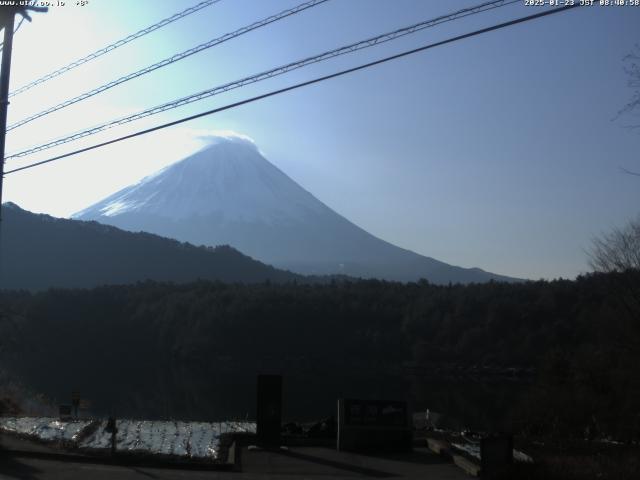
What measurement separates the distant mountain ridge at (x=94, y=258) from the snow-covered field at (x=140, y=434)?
323 ft

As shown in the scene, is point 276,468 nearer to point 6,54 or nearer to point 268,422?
point 268,422

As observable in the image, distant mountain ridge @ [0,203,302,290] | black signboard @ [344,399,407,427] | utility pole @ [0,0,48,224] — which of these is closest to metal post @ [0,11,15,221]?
utility pole @ [0,0,48,224]

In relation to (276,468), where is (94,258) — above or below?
above

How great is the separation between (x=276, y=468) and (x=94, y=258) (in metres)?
116

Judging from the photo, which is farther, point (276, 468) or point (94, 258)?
point (94, 258)

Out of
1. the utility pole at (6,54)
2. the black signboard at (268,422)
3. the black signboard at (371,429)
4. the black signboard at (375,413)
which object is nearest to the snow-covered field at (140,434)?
the black signboard at (268,422)

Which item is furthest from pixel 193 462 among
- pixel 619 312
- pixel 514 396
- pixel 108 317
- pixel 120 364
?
pixel 108 317

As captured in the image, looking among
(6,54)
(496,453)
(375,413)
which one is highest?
(6,54)

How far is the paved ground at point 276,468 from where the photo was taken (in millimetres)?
11016

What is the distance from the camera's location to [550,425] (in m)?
27.3

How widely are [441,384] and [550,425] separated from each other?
31.8 metres

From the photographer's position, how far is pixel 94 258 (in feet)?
403

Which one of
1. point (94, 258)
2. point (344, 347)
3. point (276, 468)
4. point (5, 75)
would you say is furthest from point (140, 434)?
point (94, 258)

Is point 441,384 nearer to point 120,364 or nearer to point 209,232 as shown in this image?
point 120,364
